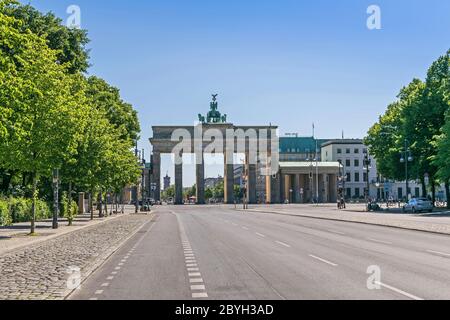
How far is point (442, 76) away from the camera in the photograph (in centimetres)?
6519

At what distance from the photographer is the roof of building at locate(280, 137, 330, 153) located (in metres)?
185

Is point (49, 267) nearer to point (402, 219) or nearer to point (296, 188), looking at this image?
point (402, 219)

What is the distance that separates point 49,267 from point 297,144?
174528mm

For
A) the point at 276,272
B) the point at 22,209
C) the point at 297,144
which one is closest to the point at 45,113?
the point at 22,209

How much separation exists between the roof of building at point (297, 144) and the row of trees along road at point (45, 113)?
425 ft

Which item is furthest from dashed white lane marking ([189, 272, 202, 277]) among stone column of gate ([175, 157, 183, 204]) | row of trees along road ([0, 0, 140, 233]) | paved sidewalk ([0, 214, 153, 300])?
stone column of gate ([175, 157, 183, 204])

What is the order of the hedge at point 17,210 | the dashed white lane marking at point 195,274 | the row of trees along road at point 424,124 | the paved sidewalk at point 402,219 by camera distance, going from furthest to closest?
the row of trees along road at point 424,124 < the hedge at point 17,210 < the paved sidewalk at point 402,219 < the dashed white lane marking at point 195,274

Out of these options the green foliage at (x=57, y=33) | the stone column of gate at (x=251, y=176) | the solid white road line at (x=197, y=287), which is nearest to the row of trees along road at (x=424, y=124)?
the green foliage at (x=57, y=33)

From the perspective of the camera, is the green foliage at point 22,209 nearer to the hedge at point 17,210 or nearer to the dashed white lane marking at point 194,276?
the hedge at point 17,210

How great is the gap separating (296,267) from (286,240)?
30.7 ft

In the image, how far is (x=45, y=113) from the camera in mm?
27547

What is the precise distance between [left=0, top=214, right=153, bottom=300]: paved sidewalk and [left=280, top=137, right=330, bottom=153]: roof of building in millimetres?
163166

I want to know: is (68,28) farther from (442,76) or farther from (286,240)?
(442,76)

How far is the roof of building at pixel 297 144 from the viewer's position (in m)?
185
